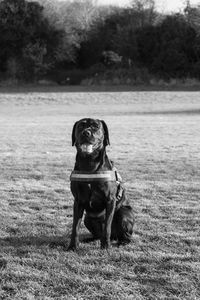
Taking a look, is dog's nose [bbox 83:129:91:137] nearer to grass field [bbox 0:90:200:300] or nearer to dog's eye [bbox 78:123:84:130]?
dog's eye [bbox 78:123:84:130]

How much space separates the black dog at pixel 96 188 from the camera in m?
4.77

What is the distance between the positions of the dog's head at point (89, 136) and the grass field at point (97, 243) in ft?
3.21

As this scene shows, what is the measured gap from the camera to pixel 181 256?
15.3ft

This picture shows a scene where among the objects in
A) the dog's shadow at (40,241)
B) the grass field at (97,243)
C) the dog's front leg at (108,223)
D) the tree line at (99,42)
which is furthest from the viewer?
the tree line at (99,42)

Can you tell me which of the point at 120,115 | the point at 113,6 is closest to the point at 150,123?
the point at 120,115

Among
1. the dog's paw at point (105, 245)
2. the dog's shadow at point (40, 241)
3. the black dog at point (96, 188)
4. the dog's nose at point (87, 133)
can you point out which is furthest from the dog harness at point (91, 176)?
the dog's shadow at point (40, 241)

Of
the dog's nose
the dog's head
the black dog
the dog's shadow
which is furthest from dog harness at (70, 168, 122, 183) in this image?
the dog's shadow

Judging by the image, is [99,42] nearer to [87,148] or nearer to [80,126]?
[80,126]

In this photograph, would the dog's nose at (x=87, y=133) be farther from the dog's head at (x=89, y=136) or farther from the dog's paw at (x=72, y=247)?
the dog's paw at (x=72, y=247)

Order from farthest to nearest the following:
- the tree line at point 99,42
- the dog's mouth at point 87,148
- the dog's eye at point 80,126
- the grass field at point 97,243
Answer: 1. the tree line at point 99,42
2. the dog's eye at point 80,126
3. the dog's mouth at point 87,148
4. the grass field at point 97,243

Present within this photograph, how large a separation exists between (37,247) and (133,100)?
85.7 feet

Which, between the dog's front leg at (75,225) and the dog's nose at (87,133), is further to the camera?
the dog's front leg at (75,225)

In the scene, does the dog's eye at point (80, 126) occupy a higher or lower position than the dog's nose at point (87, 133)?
higher

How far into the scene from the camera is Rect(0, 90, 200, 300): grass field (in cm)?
396
